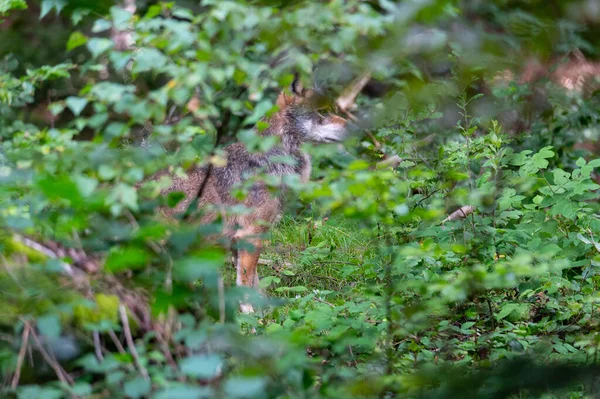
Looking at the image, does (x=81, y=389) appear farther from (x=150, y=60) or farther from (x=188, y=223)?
(x=150, y=60)

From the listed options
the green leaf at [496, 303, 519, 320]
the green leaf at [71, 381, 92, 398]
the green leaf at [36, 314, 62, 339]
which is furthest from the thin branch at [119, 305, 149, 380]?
the green leaf at [496, 303, 519, 320]

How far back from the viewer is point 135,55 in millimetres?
2516

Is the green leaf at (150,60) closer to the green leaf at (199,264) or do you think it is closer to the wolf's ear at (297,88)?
the green leaf at (199,264)

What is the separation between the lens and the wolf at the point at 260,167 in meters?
6.03

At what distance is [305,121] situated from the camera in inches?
272

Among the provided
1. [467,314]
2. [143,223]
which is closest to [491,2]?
[143,223]

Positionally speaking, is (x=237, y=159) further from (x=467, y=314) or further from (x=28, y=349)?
(x=28, y=349)

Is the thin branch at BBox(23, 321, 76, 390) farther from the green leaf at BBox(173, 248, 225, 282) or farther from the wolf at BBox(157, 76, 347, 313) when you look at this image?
the wolf at BBox(157, 76, 347, 313)

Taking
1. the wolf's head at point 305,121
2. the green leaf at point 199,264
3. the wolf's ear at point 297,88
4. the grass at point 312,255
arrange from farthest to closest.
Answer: the wolf's head at point 305,121 → the wolf's ear at point 297,88 → the grass at point 312,255 → the green leaf at point 199,264

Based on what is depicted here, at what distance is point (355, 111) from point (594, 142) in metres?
2.54

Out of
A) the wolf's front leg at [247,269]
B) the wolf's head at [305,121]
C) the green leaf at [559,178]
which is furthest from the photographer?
the wolf's head at [305,121]

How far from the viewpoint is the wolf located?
19.8 feet

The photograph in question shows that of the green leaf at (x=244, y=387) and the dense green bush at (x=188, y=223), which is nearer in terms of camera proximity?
the green leaf at (x=244, y=387)

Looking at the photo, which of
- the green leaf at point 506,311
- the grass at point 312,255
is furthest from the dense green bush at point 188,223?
the grass at point 312,255
